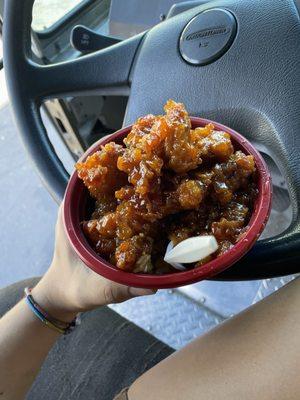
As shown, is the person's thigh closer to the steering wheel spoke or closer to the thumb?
the thumb

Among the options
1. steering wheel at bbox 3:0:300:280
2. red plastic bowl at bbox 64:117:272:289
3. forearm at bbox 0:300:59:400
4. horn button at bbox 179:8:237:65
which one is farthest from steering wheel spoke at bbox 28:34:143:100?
forearm at bbox 0:300:59:400

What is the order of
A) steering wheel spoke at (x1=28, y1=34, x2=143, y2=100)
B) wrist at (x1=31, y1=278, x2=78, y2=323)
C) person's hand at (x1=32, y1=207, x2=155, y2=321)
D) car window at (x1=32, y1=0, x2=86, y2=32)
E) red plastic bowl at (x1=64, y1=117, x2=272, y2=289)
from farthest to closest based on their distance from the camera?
car window at (x1=32, y1=0, x2=86, y2=32) < steering wheel spoke at (x1=28, y1=34, x2=143, y2=100) < wrist at (x1=31, y1=278, x2=78, y2=323) < person's hand at (x1=32, y1=207, x2=155, y2=321) < red plastic bowl at (x1=64, y1=117, x2=272, y2=289)

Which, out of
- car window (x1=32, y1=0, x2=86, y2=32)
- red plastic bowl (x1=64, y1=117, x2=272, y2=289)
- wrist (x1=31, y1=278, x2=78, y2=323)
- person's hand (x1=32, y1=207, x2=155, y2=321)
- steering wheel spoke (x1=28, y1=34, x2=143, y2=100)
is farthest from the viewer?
car window (x1=32, y1=0, x2=86, y2=32)

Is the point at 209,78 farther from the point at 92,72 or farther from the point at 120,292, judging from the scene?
the point at 120,292

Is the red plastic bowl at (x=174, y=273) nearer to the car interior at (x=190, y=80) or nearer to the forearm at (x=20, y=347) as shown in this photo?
the car interior at (x=190, y=80)

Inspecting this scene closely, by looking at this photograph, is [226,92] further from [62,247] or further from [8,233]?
[8,233]

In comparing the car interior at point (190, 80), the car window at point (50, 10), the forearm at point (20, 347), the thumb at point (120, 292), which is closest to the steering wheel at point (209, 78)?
the car interior at point (190, 80)

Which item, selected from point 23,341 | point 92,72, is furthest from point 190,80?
point 23,341
